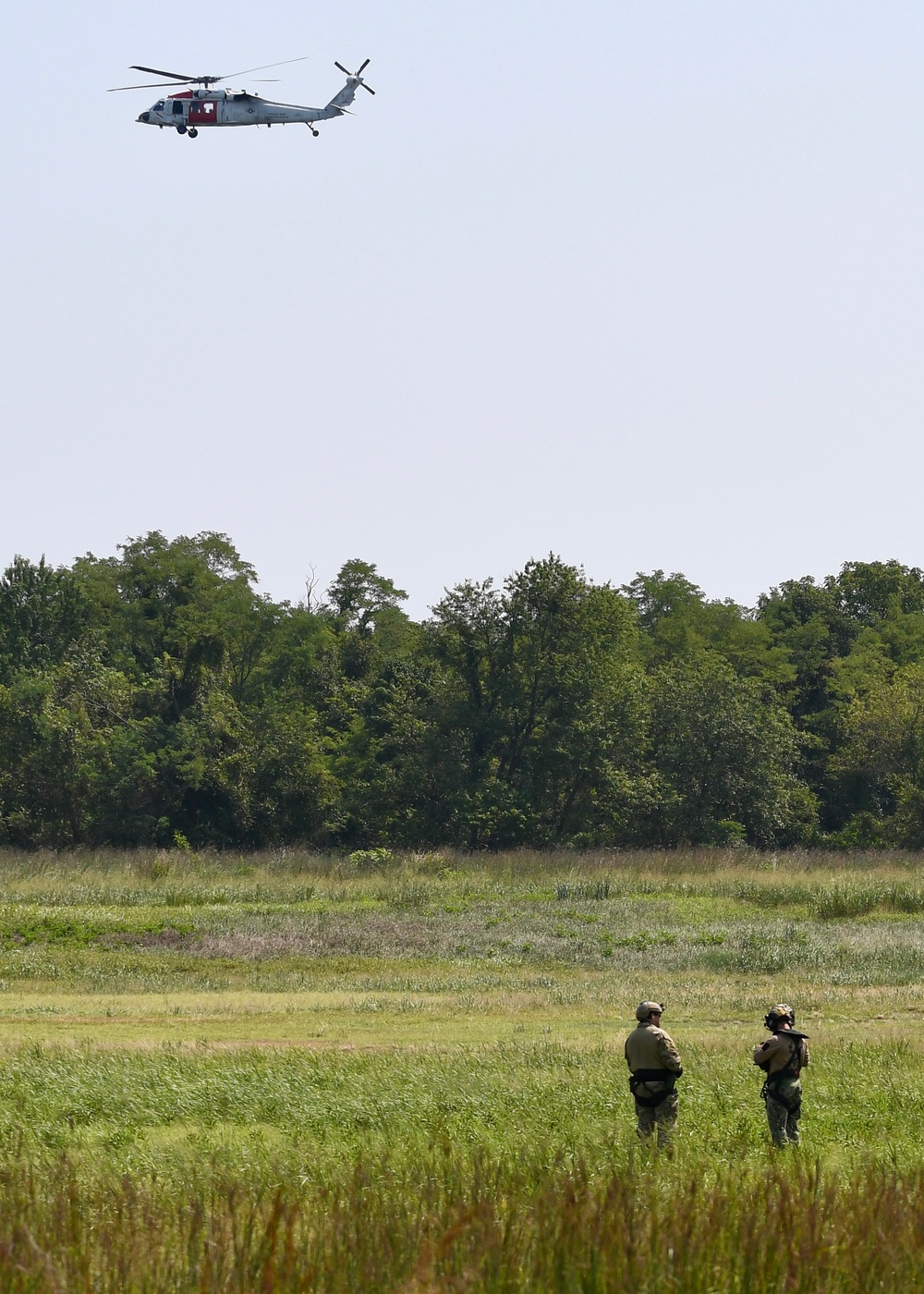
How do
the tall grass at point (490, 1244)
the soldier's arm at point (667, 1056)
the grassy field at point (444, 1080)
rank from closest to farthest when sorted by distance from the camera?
the tall grass at point (490, 1244) < the grassy field at point (444, 1080) < the soldier's arm at point (667, 1056)

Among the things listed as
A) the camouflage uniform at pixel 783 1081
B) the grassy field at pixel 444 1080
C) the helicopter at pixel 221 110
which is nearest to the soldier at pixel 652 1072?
the grassy field at pixel 444 1080

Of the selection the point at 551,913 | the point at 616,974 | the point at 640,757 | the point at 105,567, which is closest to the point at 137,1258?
the point at 616,974

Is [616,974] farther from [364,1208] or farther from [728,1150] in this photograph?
[364,1208]

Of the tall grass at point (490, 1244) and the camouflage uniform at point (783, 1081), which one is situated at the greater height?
the tall grass at point (490, 1244)

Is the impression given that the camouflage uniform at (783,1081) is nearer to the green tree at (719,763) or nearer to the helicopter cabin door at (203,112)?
the helicopter cabin door at (203,112)

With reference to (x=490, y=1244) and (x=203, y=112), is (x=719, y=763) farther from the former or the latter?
(x=490, y=1244)

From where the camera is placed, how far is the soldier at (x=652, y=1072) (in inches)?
508

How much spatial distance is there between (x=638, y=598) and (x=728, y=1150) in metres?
94.1

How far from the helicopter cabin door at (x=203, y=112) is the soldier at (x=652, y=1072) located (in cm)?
3320

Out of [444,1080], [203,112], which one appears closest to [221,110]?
[203,112]

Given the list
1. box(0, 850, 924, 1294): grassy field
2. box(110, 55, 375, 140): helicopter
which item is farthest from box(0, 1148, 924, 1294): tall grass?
box(110, 55, 375, 140): helicopter

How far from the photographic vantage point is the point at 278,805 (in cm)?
7019

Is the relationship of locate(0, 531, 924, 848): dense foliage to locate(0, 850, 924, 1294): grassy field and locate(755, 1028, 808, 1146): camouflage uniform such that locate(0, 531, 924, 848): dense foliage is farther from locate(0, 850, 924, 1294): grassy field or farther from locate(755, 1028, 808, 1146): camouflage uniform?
locate(755, 1028, 808, 1146): camouflage uniform

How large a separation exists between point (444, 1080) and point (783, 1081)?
182 inches
